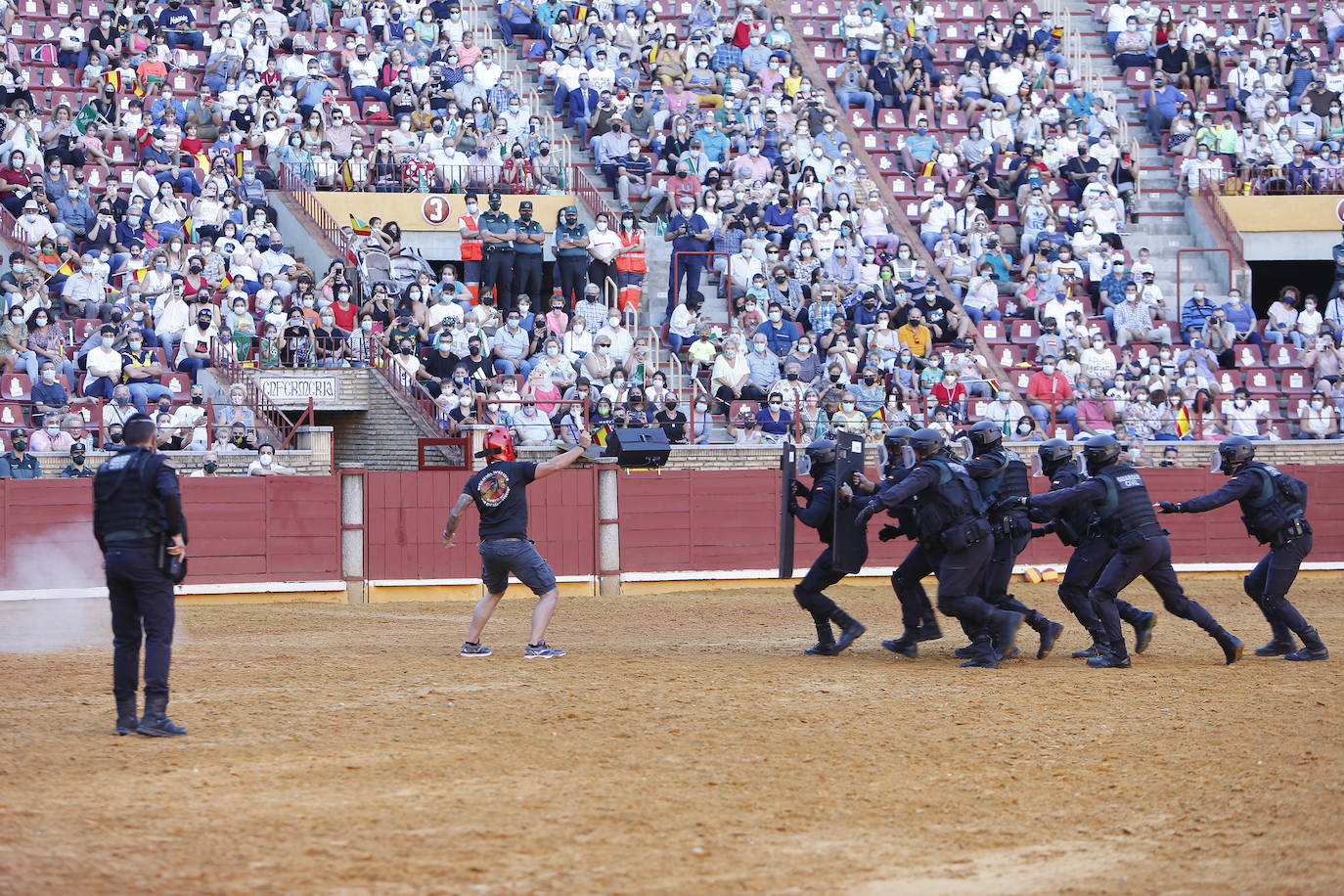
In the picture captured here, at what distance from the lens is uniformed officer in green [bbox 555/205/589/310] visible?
25.3 meters

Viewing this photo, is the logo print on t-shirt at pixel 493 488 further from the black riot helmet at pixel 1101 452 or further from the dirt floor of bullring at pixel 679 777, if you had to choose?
the black riot helmet at pixel 1101 452

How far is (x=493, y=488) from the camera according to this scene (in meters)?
13.2

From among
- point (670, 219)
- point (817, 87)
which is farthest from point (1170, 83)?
point (670, 219)

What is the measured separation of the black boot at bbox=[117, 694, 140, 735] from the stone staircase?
22.0 metres

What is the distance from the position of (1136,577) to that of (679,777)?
17.5ft

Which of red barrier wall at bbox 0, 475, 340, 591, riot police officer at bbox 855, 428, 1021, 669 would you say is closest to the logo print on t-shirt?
riot police officer at bbox 855, 428, 1021, 669

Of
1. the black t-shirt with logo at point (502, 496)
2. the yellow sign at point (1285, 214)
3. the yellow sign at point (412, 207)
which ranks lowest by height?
the black t-shirt with logo at point (502, 496)

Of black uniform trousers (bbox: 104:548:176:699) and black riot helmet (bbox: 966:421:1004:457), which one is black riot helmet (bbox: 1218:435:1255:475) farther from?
black uniform trousers (bbox: 104:548:176:699)

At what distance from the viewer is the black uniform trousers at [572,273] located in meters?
25.4

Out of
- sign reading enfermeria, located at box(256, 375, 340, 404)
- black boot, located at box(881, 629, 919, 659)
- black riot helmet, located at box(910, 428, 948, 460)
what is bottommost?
black boot, located at box(881, 629, 919, 659)

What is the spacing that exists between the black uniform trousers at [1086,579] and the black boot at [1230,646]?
80cm

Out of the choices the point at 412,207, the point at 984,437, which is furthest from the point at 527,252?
the point at 984,437

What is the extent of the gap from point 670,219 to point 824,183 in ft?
9.45

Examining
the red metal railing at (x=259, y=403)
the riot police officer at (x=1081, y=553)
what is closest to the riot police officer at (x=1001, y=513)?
the riot police officer at (x=1081, y=553)
